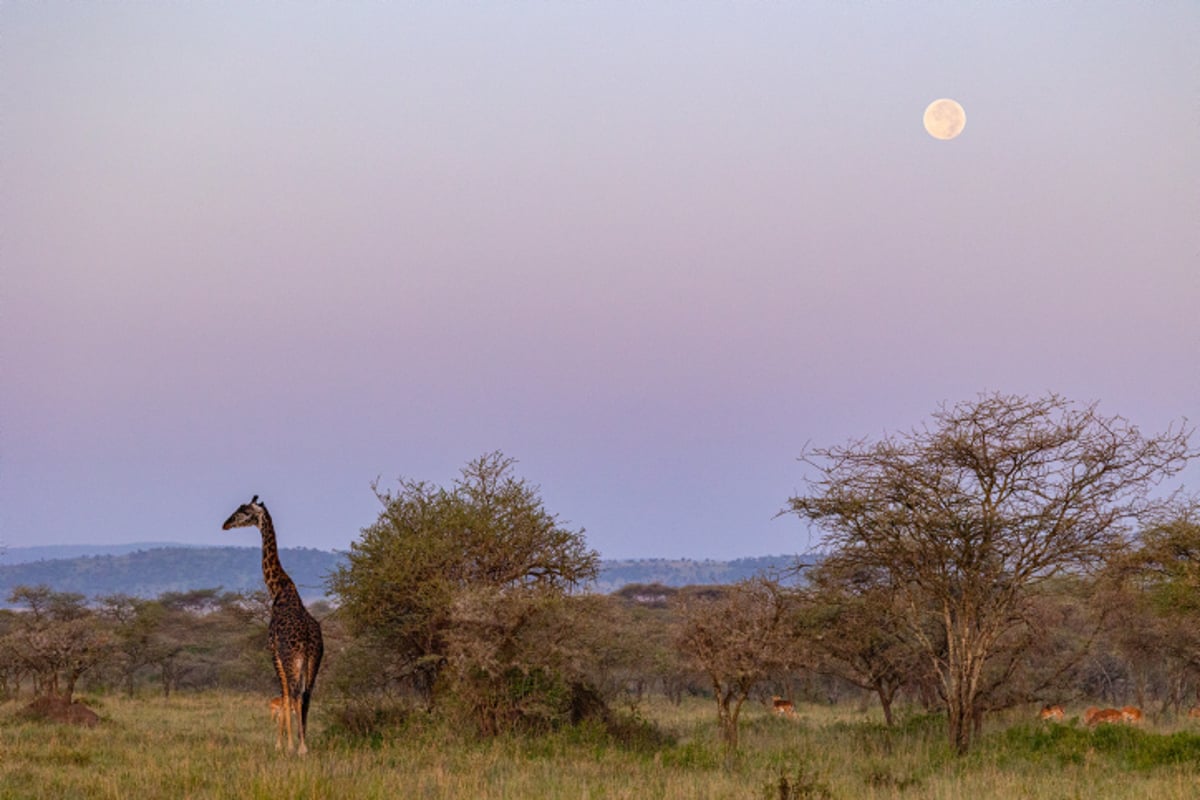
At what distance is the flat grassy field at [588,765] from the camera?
44.3 ft

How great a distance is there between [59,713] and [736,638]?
50.0 feet

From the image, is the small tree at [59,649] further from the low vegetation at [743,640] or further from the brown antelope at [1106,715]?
the brown antelope at [1106,715]

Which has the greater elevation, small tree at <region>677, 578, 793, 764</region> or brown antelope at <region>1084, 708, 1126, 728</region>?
small tree at <region>677, 578, 793, 764</region>

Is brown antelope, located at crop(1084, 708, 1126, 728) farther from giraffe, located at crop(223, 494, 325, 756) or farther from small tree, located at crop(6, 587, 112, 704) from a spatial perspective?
small tree, located at crop(6, 587, 112, 704)

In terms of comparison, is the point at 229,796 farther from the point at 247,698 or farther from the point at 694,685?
the point at 694,685

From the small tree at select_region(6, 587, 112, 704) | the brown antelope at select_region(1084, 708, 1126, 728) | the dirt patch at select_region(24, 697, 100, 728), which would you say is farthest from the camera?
the small tree at select_region(6, 587, 112, 704)

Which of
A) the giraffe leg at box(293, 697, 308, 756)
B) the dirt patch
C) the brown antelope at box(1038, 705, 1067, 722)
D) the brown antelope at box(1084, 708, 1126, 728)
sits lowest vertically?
the brown antelope at box(1038, 705, 1067, 722)

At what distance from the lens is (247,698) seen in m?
42.2

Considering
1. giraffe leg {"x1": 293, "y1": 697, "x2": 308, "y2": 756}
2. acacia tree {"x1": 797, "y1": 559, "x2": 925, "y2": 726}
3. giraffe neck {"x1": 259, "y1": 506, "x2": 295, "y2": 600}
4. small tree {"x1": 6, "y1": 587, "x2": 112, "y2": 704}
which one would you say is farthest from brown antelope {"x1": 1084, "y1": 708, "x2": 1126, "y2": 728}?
small tree {"x1": 6, "y1": 587, "x2": 112, "y2": 704}

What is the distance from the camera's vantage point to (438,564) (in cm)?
2173

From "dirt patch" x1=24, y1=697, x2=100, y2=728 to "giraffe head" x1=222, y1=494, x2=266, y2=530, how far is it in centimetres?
827

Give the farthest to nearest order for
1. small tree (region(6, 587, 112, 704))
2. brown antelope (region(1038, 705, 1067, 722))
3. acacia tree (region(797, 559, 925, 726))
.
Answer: small tree (region(6, 587, 112, 704)) → brown antelope (region(1038, 705, 1067, 722)) → acacia tree (region(797, 559, 925, 726))

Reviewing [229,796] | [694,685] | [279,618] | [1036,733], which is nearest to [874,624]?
[1036,733]

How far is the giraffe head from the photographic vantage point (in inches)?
749
